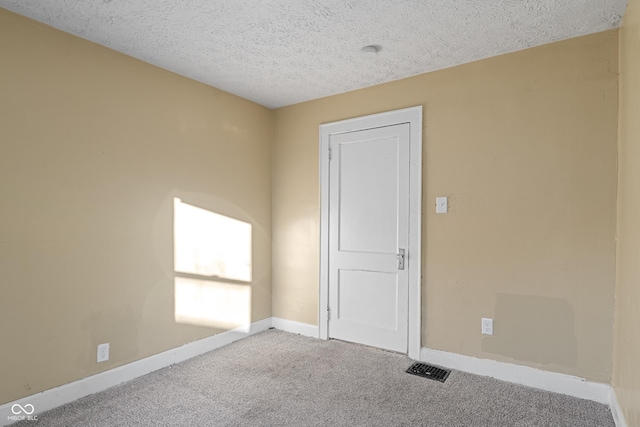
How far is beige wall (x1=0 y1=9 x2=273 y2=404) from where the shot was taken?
2115mm

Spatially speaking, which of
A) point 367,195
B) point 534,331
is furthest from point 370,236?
point 534,331

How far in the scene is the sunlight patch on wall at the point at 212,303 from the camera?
9.96 feet

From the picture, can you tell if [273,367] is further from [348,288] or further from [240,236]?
[240,236]

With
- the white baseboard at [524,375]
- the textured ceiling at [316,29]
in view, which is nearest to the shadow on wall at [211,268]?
the textured ceiling at [316,29]

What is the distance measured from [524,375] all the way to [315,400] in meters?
1.54

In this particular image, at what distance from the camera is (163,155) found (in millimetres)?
2902

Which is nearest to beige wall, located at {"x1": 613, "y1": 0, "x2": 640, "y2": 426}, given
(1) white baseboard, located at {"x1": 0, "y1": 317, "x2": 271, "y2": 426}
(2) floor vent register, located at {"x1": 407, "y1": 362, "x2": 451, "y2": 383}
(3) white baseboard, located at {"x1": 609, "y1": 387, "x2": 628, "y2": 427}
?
(3) white baseboard, located at {"x1": 609, "y1": 387, "x2": 628, "y2": 427}

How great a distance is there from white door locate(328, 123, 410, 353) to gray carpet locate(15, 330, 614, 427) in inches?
15.9

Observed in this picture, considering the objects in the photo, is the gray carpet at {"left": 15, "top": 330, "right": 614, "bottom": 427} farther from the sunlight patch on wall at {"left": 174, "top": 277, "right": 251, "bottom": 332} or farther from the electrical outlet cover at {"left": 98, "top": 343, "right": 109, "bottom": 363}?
the sunlight patch on wall at {"left": 174, "top": 277, "right": 251, "bottom": 332}

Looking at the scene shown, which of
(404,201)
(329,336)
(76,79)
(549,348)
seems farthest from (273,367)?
(76,79)

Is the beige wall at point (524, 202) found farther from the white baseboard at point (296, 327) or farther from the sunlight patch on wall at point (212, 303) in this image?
the sunlight patch on wall at point (212, 303)

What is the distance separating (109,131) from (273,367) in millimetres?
2219

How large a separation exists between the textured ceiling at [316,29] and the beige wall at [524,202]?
9.8 inches

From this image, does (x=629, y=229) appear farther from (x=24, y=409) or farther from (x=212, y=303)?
(x=24, y=409)
